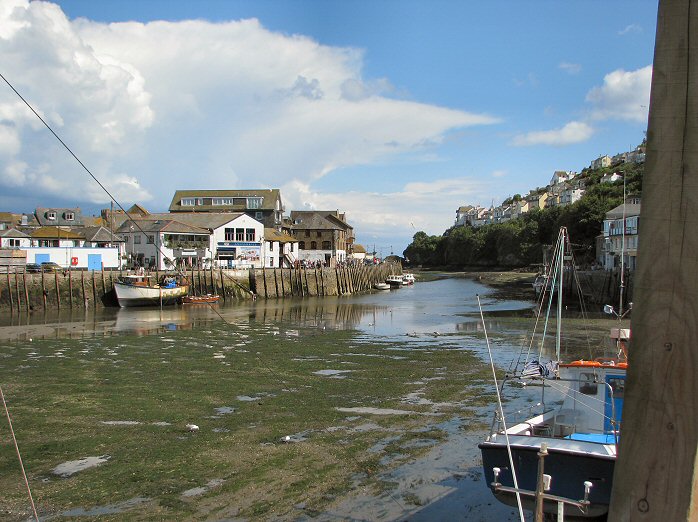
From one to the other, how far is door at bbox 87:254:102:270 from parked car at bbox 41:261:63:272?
331 cm

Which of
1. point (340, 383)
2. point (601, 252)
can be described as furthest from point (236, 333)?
point (601, 252)

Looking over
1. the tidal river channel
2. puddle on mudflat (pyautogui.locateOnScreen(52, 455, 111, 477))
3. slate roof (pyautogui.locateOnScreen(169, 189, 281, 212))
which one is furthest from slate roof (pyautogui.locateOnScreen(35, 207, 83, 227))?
puddle on mudflat (pyautogui.locateOnScreen(52, 455, 111, 477))

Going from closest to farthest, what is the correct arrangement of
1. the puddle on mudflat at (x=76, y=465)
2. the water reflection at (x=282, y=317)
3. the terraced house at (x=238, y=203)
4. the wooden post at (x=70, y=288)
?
the puddle on mudflat at (x=76, y=465), the water reflection at (x=282, y=317), the wooden post at (x=70, y=288), the terraced house at (x=238, y=203)

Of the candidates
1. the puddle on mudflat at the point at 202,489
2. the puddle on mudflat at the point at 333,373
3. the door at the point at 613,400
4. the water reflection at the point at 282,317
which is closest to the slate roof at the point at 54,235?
the water reflection at the point at 282,317

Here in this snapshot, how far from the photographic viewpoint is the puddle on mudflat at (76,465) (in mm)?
10867

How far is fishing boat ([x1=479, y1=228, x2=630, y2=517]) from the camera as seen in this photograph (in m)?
8.64

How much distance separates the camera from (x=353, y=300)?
64.1m

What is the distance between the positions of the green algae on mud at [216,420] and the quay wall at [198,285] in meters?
25.3

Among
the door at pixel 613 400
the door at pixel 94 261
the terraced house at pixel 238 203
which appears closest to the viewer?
the door at pixel 613 400

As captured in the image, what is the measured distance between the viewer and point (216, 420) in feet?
47.7

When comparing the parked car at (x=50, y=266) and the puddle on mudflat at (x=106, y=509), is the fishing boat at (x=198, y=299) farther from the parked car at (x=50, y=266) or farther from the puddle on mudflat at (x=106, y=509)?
the puddle on mudflat at (x=106, y=509)

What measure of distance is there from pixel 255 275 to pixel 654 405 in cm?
6364

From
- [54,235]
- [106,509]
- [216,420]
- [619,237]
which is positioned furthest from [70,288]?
[619,237]

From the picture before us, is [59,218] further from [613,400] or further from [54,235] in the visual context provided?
[613,400]
